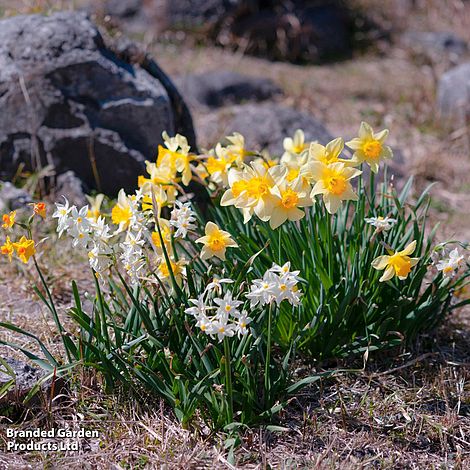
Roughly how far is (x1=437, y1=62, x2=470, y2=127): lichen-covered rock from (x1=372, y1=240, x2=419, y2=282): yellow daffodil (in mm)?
4499

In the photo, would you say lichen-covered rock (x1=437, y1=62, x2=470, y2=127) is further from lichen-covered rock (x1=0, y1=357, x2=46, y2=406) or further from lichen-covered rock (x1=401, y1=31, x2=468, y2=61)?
lichen-covered rock (x1=0, y1=357, x2=46, y2=406)

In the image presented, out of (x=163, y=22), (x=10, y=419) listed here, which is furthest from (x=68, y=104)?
(x=163, y=22)

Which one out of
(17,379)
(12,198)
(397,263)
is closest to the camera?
(397,263)

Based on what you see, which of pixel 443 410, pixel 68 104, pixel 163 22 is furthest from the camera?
pixel 163 22

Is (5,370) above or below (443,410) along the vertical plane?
above

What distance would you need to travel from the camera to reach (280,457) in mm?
2152

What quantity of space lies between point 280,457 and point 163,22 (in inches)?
270

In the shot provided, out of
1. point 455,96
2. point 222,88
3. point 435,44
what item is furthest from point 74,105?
point 435,44

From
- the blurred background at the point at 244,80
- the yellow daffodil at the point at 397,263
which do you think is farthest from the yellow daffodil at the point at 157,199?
the blurred background at the point at 244,80

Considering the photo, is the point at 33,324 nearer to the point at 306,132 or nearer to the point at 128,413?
the point at 128,413

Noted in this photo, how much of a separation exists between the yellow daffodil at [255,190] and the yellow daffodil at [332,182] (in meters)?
0.13

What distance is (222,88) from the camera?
22.2ft

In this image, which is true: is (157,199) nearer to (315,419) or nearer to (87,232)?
(87,232)

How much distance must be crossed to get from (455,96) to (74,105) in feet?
13.1
